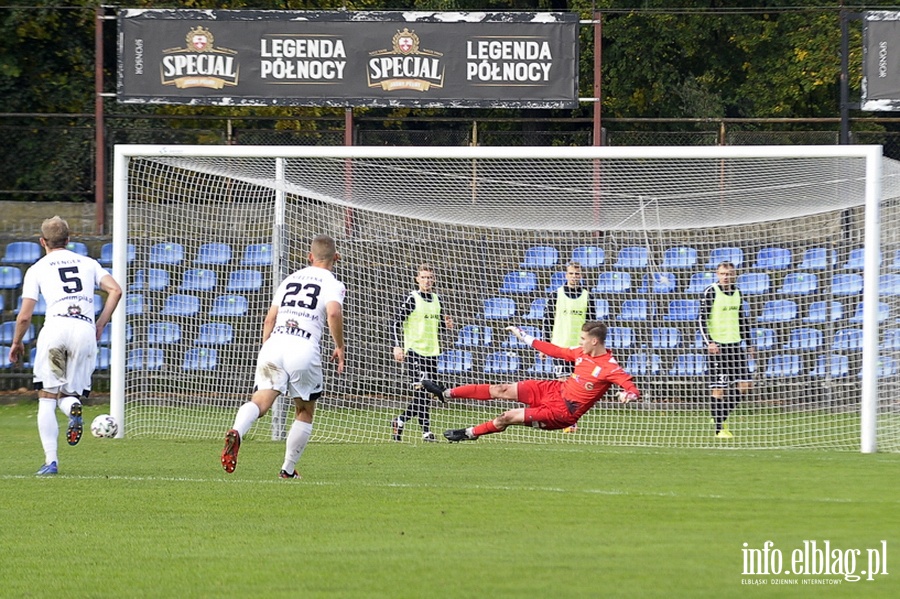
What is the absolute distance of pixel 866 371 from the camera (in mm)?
12180

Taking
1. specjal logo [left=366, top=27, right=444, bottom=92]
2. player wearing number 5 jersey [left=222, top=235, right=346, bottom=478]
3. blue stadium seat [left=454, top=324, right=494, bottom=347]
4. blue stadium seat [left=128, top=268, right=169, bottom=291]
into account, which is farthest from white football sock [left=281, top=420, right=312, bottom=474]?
specjal logo [left=366, top=27, right=444, bottom=92]

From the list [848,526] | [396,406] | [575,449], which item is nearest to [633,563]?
[848,526]

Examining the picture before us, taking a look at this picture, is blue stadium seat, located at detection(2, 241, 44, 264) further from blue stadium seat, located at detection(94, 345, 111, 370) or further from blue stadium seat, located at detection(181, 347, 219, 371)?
blue stadium seat, located at detection(181, 347, 219, 371)

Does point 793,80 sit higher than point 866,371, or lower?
higher

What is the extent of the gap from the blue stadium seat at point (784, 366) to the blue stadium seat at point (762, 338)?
17cm

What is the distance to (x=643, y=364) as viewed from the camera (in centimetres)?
1484

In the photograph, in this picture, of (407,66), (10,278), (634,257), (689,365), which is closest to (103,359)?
(10,278)

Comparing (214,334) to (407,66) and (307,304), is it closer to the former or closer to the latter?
(307,304)

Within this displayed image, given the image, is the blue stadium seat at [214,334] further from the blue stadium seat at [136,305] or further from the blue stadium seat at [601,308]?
the blue stadium seat at [601,308]

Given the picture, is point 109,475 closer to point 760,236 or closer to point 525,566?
point 525,566

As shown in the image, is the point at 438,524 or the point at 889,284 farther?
the point at 889,284

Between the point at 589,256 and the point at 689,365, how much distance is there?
81.9 inches

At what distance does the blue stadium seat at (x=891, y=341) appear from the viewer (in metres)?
13.0

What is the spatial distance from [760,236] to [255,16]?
7.13m
